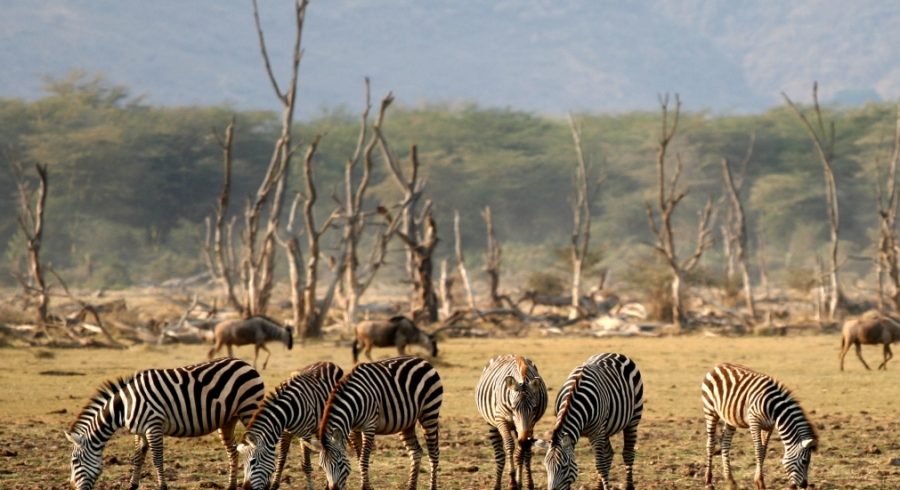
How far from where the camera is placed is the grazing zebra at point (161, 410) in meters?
10.2

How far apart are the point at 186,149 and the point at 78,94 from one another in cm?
1061

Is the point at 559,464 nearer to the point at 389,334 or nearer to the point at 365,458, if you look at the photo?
the point at 365,458

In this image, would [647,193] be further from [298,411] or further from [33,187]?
[298,411]

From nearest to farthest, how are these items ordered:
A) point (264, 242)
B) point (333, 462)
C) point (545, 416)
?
1. point (333, 462)
2. point (545, 416)
3. point (264, 242)

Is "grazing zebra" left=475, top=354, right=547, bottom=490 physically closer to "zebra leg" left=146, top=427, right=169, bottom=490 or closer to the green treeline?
"zebra leg" left=146, top=427, right=169, bottom=490

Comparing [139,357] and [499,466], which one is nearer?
[499,466]

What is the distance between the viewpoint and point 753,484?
11.6 m

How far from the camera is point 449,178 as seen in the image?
64812mm

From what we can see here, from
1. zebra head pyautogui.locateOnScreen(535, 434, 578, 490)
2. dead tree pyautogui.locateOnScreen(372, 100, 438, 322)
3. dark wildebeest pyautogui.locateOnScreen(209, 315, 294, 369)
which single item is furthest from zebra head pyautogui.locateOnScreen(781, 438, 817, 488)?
dead tree pyautogui.locateOnScreen(372, 100, 438, 322)

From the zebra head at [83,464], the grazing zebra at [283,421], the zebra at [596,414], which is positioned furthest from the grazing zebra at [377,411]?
the zebra head at [83,464]

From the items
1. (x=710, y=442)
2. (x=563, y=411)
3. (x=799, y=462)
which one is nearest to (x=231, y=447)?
(x=563, y=411)

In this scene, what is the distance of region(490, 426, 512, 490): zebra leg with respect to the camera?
35.8ft

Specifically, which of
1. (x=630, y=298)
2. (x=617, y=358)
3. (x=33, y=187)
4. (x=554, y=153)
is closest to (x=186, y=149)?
(x=33, y=187)

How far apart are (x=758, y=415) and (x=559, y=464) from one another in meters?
2.20
